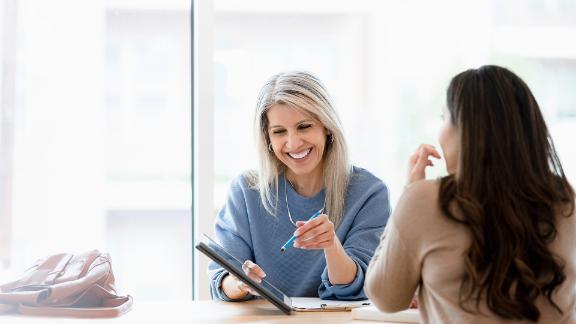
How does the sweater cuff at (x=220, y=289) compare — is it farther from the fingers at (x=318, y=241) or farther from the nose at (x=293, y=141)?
the nose at (x=293, y=141)

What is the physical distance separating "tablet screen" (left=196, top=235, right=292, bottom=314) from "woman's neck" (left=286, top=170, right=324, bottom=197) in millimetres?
432

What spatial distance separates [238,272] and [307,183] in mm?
599

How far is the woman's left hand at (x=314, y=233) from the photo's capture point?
1764 millimetres

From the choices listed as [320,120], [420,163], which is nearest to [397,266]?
[420,163]

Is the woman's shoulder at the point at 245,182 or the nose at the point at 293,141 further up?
the nose at the point at 293,141

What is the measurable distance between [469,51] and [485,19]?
15 cm

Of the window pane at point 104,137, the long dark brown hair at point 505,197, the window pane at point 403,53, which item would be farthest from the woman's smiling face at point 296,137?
the window pane at point 403,53

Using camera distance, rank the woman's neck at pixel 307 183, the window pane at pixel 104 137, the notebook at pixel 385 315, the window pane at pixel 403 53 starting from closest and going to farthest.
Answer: the notebook at pixel 385 315 < the woman's neck at pixel 307 183 < the window pane at pixel 104 137 < the window pane at pixel 403 53

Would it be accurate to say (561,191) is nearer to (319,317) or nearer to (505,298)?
(505,298)

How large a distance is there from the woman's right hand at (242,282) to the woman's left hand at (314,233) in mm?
139

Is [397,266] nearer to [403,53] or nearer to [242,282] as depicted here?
[242,282]

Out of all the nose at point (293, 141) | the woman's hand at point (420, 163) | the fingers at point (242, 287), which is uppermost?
the nose at point (293, 141)

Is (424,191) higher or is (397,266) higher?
(424,191)

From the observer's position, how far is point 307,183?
2.26 m
